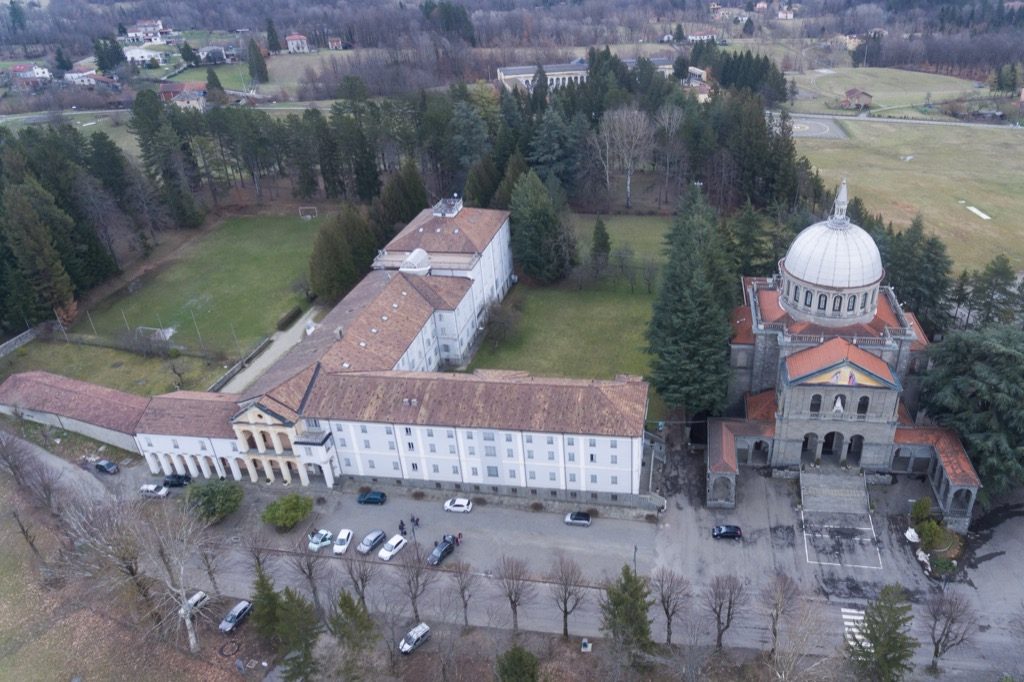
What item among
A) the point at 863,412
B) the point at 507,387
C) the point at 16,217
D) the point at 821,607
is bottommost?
the point at 821,607

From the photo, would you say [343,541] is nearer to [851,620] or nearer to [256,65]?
[851,620]

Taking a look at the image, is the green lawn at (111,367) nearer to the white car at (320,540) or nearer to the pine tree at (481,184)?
the white car at (320,540)

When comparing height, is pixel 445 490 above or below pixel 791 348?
below

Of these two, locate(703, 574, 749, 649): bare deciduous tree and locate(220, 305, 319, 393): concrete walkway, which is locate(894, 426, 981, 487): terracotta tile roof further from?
locate(220, 305, 319, 393): concrete walkway

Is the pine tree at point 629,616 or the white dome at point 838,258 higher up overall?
the white dome at point 838,258

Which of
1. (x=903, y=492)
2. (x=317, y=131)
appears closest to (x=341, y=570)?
(x=903, y=492)

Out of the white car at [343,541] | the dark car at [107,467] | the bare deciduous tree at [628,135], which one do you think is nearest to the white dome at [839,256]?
the white car at [343,541]

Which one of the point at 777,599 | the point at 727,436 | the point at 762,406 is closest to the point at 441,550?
the point at 777,599

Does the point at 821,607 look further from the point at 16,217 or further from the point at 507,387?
the point at 16,217
